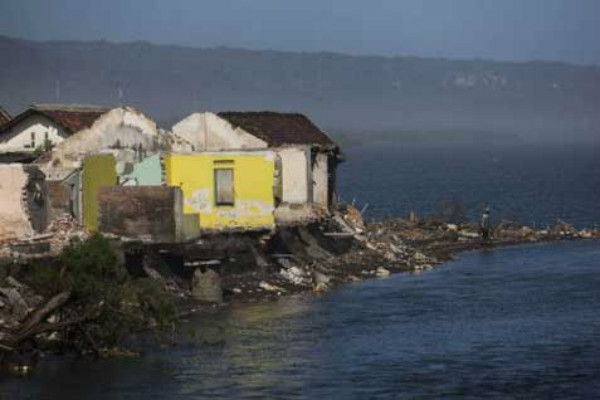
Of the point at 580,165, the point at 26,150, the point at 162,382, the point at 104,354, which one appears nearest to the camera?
the point at 162,382

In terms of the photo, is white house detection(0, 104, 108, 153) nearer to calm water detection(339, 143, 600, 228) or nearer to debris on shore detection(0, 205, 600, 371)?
debris on shore detection(0, 205, 600, 371)

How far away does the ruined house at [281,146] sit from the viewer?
53969 mm

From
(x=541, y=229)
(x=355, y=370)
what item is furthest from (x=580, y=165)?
(x=355, y=370)

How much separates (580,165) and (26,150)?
11705cm

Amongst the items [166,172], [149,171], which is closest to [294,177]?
[166,172]

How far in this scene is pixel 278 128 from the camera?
57656 mm

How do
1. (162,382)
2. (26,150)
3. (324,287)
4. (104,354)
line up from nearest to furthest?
1. (162,382)
2. (104,354)
3. (324,287)
4. (26,150)

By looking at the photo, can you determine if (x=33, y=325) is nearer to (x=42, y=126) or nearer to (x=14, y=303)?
(x=14, y=303)

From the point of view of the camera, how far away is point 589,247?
61.6 meters

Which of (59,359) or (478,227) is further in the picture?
(478,227)

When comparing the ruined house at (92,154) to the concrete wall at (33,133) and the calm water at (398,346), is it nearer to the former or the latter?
the concrete wall at (33,133)

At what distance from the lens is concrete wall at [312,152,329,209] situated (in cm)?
5775

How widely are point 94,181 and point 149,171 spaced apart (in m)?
3.59

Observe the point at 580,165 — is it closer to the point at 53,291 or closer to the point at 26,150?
the point at 26,150
